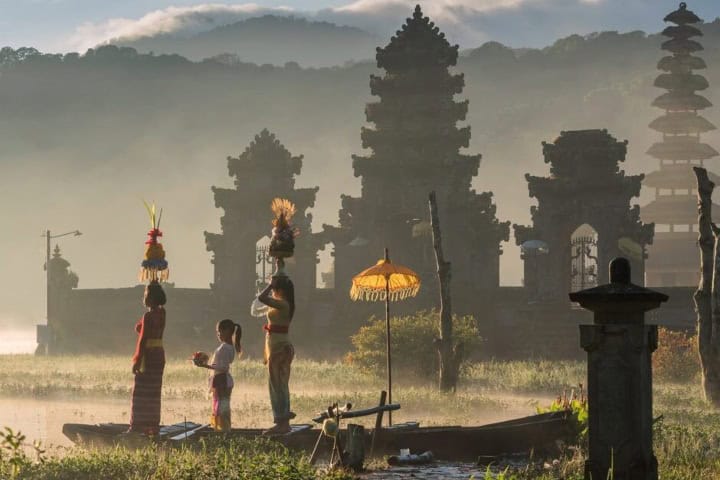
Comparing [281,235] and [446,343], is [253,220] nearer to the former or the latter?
[446,343]

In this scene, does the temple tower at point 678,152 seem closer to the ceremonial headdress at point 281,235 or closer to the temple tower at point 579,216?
the temple tower at point 579,216

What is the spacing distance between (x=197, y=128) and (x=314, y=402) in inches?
4867

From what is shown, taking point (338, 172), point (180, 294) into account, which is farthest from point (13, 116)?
point (180, 294)

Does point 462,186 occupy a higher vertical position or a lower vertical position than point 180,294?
higher

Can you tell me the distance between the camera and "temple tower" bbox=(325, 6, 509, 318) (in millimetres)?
43438

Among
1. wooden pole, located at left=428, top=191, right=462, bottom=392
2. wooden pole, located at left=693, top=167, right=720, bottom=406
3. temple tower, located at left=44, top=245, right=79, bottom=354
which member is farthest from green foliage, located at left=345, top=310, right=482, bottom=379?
temple tower, located at left=44, top=245, right=79, bottom=354

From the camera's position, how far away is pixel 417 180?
4409 cm

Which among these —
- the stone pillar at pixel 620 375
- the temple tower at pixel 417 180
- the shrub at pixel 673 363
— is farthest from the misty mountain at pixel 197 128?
the stone pillar at pixel 620 375

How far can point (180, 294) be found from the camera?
4525 centimetres

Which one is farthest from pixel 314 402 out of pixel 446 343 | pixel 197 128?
pixel 197 128

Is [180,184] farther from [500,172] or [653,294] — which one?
[653,294]

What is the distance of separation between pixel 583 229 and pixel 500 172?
63161mm

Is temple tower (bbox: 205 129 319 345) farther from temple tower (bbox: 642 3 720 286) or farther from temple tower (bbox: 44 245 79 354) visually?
temple tower (bbox: 642 3 720 286)

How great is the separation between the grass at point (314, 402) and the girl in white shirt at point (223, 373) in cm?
101
